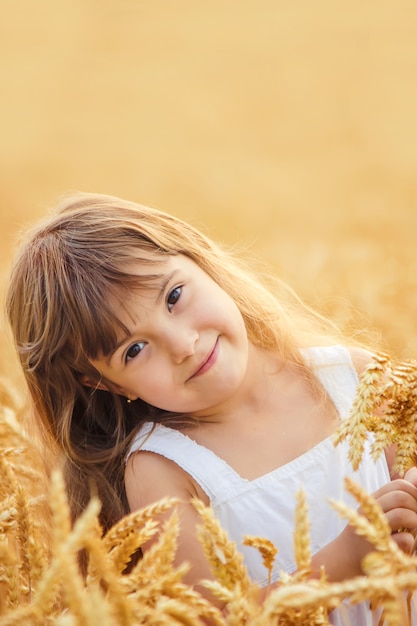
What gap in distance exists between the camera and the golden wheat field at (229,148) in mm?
944

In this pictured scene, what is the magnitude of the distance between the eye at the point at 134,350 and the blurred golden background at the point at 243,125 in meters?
1.87

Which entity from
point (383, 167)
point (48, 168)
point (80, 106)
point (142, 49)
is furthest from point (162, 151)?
point (142, 49)

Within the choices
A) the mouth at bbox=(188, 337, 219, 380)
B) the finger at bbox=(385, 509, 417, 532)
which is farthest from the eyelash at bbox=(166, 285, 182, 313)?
the finger at bbox=(385, 509, 417, 532)

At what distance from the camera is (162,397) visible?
162cm

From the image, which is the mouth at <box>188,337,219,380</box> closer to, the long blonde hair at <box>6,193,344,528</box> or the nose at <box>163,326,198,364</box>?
the nose at <box>163,326,198,364</box>

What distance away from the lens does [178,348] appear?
158 centimetres

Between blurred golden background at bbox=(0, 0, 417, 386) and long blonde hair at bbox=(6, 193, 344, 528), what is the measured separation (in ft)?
4.82

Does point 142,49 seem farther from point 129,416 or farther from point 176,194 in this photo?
point 129,416

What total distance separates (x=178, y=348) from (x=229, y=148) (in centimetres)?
900

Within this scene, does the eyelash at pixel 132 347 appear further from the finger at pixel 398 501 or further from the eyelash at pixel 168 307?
the finger at pixel 398 501

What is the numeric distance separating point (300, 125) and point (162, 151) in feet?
5.82

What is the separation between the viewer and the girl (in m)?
1.62

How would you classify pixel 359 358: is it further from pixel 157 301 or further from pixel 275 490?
pixel 157 301

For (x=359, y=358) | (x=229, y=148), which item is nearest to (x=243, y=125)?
(x=229, y=148)
